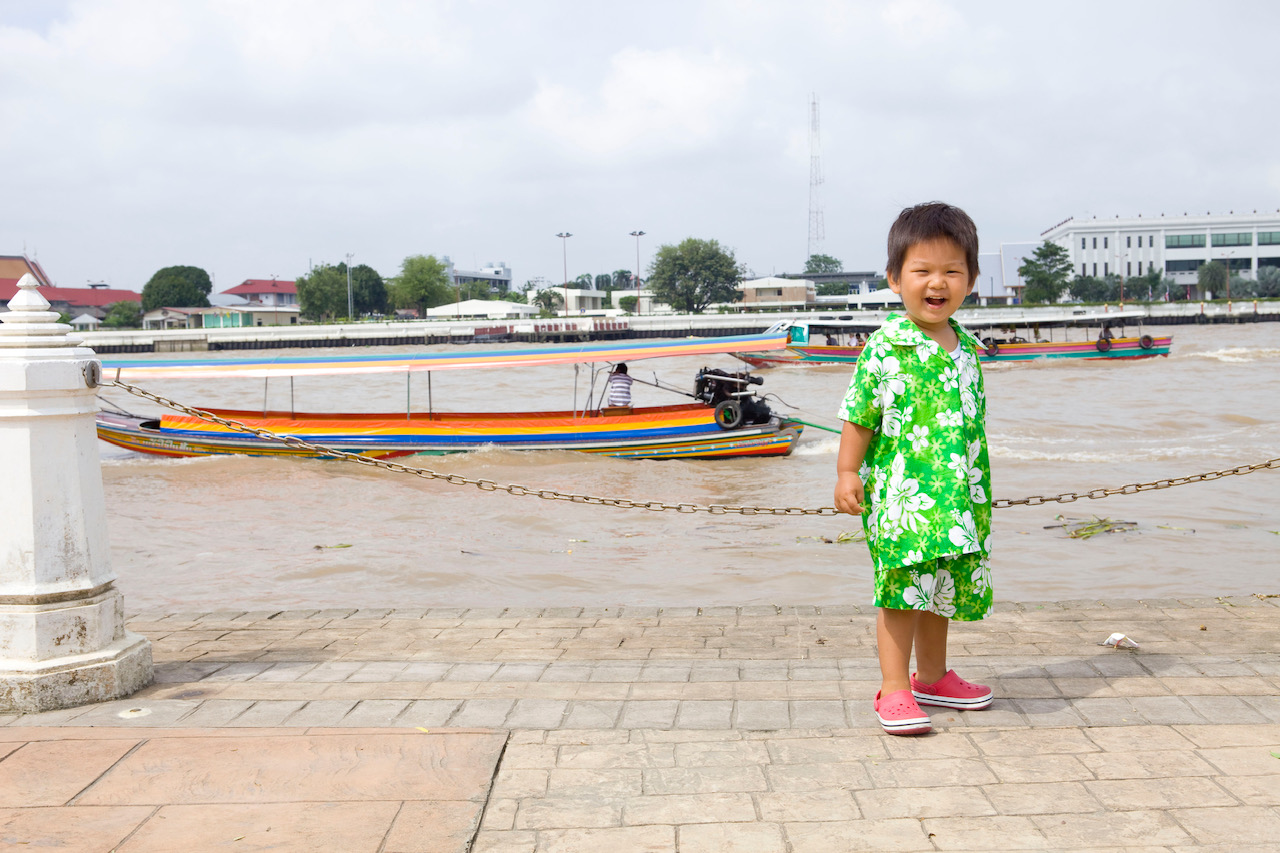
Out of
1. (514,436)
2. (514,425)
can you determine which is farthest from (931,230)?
(514,425)

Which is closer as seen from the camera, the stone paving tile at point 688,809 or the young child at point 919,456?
the stone paving tile at point 688,809

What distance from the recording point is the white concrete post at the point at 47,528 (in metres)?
3.65

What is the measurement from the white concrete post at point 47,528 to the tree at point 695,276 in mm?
99240

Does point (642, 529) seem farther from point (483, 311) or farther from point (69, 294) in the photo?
point (69, 294)

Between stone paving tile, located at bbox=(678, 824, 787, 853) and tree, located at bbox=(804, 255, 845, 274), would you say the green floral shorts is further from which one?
tree, located at bbox=(804, 255, 845, 274)

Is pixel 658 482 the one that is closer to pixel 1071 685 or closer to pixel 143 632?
pixel 143 632

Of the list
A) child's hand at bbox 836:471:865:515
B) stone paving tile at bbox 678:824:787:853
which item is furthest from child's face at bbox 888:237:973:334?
stone paving tile at bbox 678:824:787:853

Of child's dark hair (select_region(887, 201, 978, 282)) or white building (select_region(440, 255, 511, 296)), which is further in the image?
white building (select_region(440, 255, 511, 296))

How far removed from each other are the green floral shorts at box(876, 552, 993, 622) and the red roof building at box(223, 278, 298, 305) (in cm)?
12326

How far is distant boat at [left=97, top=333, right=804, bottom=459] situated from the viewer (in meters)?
17.3

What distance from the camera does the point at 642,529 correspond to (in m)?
11.5

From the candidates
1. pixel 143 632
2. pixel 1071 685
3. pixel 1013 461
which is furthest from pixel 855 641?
pixel 1013 461

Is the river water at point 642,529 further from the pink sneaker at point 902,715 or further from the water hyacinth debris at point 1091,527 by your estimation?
the pink sneaker at point 902,715

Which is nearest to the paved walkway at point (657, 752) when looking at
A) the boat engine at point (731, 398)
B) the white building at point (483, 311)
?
the boat engine at point (731, 398)
